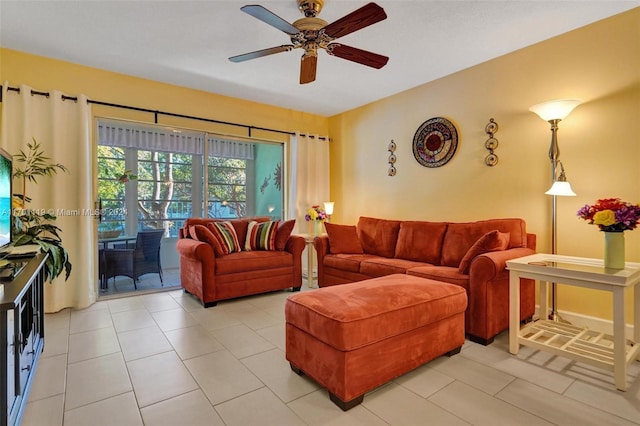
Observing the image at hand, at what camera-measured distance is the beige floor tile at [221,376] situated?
1.88 metres

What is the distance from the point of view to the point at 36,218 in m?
2.96

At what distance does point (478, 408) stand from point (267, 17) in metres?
2.51

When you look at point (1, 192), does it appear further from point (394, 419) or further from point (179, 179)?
point (179, 179)

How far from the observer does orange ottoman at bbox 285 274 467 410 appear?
173cm

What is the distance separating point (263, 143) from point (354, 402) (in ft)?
13.5

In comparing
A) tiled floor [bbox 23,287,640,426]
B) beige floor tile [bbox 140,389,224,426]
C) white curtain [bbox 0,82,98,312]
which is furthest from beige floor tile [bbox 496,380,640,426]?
white curtain [bbox 0,82,98,312]

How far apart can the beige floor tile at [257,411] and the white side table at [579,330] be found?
5.57ft

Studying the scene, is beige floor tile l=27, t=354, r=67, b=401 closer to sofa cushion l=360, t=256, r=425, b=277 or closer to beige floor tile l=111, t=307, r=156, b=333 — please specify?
beige floor tile l=111, t=307, r=156, b=333

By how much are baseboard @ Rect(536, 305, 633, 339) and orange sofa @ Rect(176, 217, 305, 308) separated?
2623 mm

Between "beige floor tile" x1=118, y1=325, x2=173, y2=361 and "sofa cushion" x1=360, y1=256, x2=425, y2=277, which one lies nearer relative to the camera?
"beige floor tile" x1=118, y1=325, x2=173, y2=361

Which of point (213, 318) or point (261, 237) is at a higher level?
point (261, 237)

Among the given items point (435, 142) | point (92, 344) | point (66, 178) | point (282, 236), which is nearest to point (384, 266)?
point (282, 236)

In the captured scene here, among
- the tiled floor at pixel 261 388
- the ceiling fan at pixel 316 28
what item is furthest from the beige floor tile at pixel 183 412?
the ceiling fan at pixel 316 28

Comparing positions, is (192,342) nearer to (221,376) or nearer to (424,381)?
(221,376)
